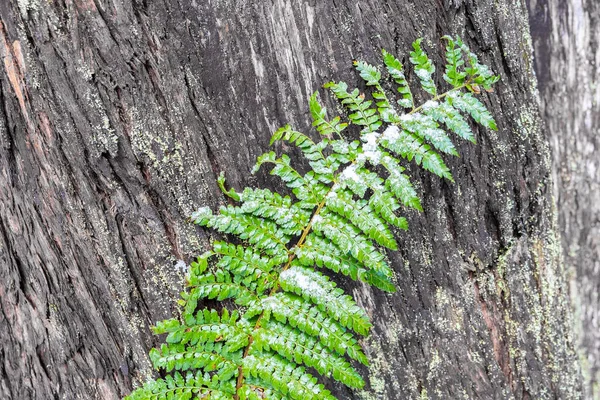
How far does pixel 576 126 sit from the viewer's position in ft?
10.2

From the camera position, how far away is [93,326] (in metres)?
1.66

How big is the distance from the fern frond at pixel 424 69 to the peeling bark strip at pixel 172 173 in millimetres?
82

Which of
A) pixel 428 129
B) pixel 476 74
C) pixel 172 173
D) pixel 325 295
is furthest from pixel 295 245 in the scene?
pixel 476 74

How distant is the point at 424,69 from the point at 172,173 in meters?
0.87

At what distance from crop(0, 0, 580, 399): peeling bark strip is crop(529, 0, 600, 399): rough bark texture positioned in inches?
57.0

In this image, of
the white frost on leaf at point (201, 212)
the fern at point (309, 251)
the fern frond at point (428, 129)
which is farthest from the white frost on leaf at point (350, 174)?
the white frost on leaf at point (201, 212)

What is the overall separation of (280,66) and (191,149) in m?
0.39

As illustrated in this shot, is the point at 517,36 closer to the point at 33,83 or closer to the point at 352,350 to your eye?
the point at 352,350

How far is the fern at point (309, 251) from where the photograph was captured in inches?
59.5

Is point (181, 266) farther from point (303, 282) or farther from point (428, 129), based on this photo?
point (428, 129)

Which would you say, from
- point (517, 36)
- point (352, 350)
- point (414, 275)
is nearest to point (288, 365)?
point (352, 350)

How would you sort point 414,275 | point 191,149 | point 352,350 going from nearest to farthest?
point 352,350, point 191,149, point 414,275

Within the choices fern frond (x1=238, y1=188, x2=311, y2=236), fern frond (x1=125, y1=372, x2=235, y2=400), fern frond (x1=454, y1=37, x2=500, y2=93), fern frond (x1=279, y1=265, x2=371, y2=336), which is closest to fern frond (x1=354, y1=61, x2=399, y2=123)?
fern frond (x1=454, y1=37, x2=500, y2=93)

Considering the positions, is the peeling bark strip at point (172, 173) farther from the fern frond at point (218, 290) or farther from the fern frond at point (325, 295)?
the fern frond at point (325, 295)
